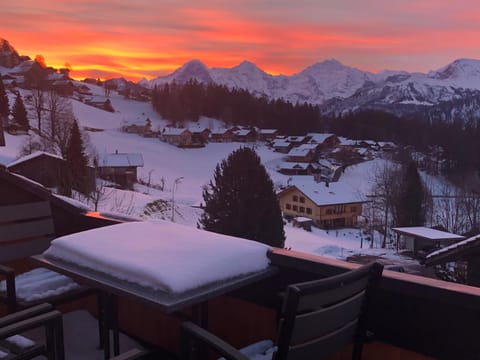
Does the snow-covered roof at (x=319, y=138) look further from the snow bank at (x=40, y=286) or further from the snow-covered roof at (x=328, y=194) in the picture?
the snow bank at (x=40, y=286)

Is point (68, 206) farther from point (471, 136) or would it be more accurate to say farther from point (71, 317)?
point (471, 136)

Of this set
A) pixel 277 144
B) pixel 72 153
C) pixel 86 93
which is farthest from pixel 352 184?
pixel 86 93

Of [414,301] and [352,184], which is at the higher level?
[414,301]

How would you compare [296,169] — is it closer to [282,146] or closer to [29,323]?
[282,146]

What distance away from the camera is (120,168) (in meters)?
31.0

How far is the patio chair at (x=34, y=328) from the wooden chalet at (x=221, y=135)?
54152mm

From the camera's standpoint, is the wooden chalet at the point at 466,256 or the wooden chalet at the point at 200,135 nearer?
the wooden chalet at the point at 466,256

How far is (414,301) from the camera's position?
154 centimetres

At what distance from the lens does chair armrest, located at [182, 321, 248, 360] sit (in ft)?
4.17

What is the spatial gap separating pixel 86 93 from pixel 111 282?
8194 centimetres

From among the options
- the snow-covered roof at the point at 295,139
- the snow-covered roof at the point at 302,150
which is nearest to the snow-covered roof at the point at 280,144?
the snow-covered roof at the point at 295,139

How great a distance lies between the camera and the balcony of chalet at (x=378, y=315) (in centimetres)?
144

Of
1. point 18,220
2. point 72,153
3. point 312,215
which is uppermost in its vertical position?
point 18,220

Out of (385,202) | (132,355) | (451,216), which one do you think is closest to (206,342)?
(132,355)
